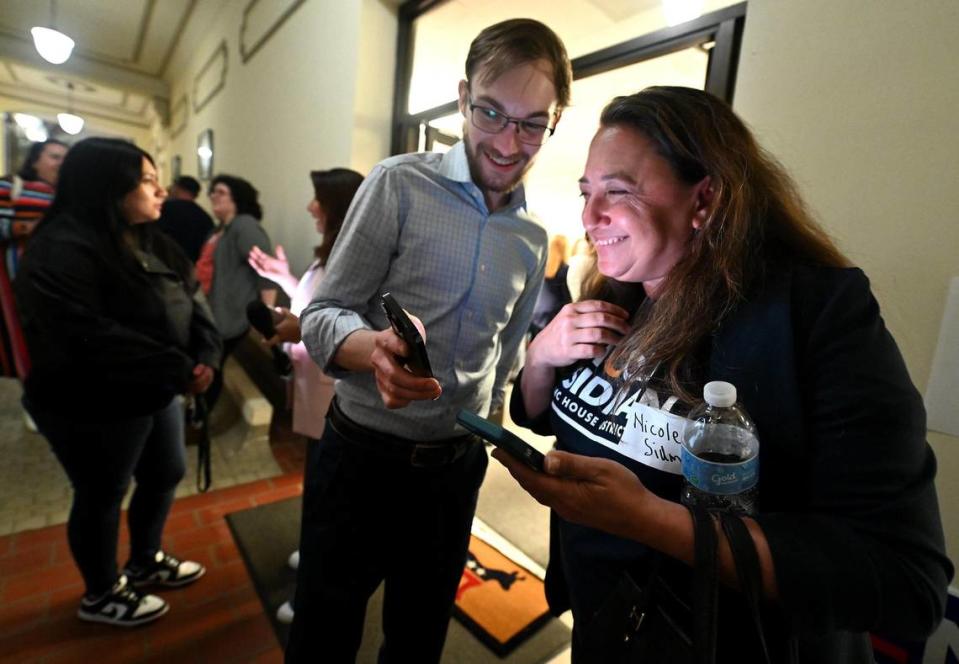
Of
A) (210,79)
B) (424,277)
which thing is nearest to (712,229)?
(424,277)

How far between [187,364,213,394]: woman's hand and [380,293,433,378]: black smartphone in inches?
52.4

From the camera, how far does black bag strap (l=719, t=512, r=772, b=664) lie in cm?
56

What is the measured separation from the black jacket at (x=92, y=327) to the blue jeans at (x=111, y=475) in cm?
7

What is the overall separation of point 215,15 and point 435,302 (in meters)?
7.29

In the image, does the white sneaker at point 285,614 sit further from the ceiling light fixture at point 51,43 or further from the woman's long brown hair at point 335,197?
the ceiling light fixture at point 51,43

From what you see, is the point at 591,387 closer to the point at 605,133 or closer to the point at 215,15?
the point at 605,133

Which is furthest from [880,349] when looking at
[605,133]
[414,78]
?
[414,78]

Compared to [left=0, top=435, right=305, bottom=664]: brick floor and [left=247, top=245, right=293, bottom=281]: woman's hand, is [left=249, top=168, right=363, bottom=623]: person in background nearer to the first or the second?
[left=0, top=435, right=305, bottom=664]: brick floor

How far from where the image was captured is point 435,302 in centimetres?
112

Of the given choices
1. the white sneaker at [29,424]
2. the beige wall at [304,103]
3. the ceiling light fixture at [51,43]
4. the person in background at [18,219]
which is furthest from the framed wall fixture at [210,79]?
the white sneaker at [29,424]

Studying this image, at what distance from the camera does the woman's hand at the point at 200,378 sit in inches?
70.1

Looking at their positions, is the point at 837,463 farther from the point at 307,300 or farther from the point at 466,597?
the point at 307,300

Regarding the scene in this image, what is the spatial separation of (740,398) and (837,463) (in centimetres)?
13

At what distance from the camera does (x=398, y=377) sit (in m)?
0.82
